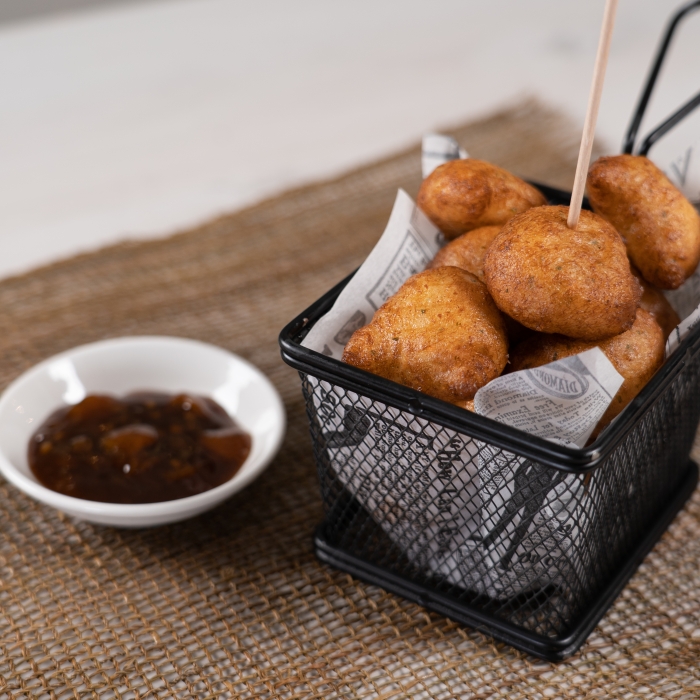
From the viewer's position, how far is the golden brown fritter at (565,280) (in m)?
0.77

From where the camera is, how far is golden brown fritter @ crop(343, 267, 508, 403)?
79 cm

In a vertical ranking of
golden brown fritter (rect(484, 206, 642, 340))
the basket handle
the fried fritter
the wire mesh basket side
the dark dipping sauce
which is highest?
the basket handle

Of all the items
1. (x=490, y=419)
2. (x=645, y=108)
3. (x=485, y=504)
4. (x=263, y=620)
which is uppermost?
(x=645, y=108)

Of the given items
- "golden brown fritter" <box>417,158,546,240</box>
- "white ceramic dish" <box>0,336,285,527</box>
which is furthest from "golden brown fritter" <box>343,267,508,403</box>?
"white ceramic dish" <box>0,336,285,527</box>

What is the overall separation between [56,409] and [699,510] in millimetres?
796

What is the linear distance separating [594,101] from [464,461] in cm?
33

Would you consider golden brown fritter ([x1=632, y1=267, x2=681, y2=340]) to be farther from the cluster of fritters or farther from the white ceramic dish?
the white ceramic dish

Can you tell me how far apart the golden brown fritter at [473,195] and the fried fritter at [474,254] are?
0.02m

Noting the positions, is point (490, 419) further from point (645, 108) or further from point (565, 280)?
point (645, 108)

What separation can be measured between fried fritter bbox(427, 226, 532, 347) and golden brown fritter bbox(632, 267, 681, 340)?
0.42 feet

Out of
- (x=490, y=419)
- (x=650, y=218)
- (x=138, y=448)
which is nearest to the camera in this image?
(x=490, y=419)

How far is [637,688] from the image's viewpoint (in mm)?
875

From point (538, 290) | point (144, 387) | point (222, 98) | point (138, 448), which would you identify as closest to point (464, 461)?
point (538, 290)

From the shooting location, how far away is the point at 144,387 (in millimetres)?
1203
